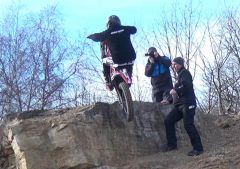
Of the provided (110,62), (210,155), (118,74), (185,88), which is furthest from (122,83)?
(210,155)

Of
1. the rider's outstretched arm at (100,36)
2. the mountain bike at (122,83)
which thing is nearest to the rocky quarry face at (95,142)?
the mountain bike at (122,83)

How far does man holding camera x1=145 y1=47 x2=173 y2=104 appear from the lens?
35.2ft

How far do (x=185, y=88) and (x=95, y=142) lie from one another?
6.20 ft

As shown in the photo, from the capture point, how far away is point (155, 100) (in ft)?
36.6

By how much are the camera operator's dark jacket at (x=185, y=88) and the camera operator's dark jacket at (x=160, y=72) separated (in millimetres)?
1104

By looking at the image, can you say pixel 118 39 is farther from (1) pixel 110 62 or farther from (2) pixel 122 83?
(2) pixel 122 83

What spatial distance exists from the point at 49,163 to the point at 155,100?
2592 mm

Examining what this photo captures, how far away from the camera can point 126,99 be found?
31.3 ft

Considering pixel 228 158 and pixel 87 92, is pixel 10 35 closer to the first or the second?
pixel 87 92

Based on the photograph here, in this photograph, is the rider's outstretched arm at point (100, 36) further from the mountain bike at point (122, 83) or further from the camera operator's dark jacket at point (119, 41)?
the mountain bike at point (122, 83)

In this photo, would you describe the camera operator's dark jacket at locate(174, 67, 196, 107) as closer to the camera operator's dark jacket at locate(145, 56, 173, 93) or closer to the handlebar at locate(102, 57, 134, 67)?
the handlebar at locate(102, 57, 134, 67)

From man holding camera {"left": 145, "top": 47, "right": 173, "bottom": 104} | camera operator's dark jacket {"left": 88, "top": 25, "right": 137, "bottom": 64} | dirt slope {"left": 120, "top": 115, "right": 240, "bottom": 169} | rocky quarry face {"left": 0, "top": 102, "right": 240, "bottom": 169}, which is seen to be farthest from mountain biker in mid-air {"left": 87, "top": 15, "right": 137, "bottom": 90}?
dirt slope {"left": 120, "top": 115, "right": 240, "bottom": 169}

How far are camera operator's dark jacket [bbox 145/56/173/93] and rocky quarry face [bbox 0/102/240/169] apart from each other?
556 millimetres

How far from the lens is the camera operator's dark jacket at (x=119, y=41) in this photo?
9.72m
